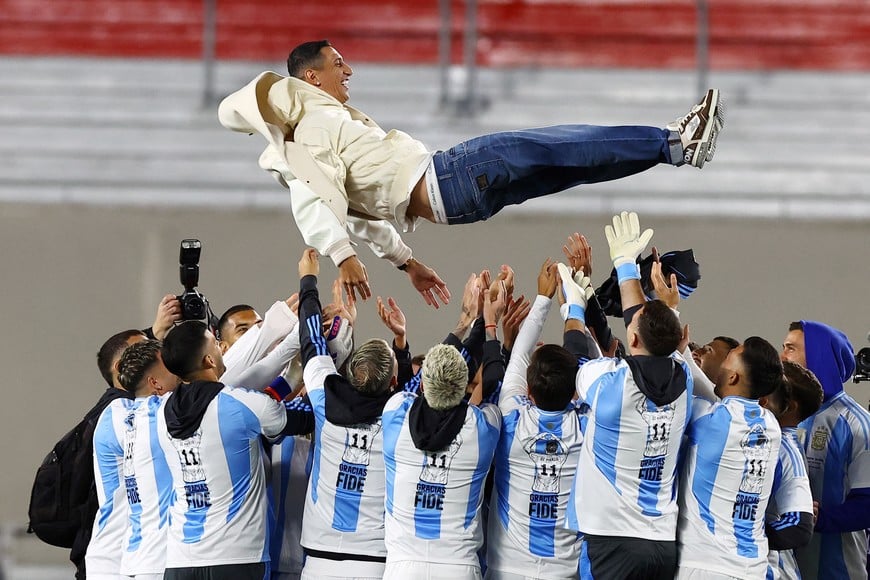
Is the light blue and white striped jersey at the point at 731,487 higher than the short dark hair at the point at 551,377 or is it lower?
lower

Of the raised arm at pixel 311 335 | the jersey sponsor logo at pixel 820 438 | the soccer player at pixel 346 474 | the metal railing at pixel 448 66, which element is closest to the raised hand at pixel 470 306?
the soccer player at pixel 346 474

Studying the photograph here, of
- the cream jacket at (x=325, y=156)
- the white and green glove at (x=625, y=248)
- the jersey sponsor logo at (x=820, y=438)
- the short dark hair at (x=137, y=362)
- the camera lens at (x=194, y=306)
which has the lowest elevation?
the jersey sponsor logo at (x=820, y=438)

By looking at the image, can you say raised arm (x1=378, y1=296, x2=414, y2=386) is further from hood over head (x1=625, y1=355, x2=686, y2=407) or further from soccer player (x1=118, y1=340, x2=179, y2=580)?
hood over head (x1=625, y1=355, x2=686, y2=407)

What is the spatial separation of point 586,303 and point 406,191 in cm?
85

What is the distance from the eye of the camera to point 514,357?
3.92 meters

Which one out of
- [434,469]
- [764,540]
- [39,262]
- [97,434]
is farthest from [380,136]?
[39,262]

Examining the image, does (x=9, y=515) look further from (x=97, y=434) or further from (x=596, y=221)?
(x=596, y=221)

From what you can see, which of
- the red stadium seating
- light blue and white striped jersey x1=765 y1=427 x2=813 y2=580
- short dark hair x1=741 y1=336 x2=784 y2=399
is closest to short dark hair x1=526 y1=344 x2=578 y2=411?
short dark hair x1=741 y1=336 x2=784 y2=399

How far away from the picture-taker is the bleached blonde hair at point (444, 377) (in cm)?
353

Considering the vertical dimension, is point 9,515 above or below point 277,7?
below

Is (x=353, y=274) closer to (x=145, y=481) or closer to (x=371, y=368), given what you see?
(x=371, y=368)

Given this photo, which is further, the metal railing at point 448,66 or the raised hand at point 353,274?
the metal railing at point 448,66

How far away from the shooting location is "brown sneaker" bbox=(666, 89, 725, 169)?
3564 mm

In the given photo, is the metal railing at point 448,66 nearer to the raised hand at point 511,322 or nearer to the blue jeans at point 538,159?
the raised hand at point 511,322
